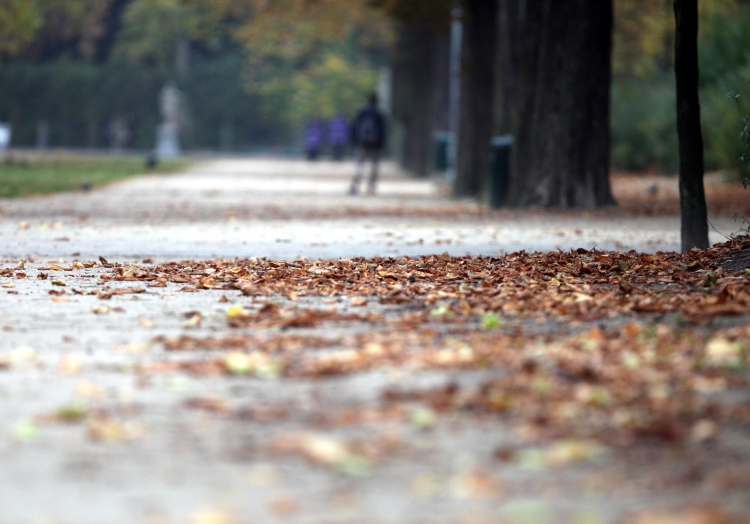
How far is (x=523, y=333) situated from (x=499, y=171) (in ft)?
49.4

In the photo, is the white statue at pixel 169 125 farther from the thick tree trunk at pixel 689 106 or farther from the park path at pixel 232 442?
the park path at pixel 232 442

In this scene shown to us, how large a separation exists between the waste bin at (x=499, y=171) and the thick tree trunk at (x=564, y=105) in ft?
3.26

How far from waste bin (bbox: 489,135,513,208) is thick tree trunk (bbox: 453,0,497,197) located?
12.5ft

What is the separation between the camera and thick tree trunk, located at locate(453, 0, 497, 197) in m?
26.3

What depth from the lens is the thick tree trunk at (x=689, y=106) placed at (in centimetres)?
1174

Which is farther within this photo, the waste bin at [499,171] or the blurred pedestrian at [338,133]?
the blurred pedestrian at [338,133]

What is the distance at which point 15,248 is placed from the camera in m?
13.5

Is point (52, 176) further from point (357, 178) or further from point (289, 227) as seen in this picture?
point (289, 227)

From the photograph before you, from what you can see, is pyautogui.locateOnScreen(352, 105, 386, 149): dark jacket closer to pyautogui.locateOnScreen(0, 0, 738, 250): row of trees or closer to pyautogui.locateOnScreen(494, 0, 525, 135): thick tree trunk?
pyautogui.locateOnScreen(0, 0, 738, 250): row of trees

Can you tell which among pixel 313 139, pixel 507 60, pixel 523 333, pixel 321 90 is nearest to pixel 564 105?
pixel 507 60

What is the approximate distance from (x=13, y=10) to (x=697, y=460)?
3768 centimetres

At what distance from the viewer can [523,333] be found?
723 centimetres

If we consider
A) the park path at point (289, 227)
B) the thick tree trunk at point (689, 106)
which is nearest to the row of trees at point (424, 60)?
the thick tree trunk at point (689, 106)

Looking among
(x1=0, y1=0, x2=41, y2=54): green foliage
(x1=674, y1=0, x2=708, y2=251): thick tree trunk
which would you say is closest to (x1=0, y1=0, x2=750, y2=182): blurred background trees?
(x1=0, y1=0, x2=41, y2=54): green foliage
